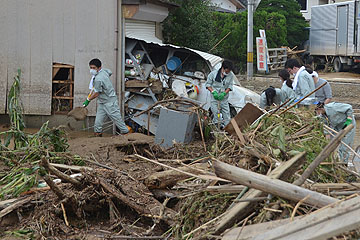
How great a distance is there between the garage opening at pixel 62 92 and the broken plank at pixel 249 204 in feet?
27.9

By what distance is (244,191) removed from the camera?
430 centimetres

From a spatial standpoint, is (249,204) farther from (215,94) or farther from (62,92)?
(62,92)

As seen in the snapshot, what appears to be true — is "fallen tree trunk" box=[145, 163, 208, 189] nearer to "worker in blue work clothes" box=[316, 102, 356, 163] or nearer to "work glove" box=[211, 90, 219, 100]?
"worker in blue work clothes" box=[316, 102, 356, 163]

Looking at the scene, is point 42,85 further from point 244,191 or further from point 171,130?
point 244,191

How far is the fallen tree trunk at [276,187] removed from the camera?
3777 millimetres

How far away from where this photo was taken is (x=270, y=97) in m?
9.23

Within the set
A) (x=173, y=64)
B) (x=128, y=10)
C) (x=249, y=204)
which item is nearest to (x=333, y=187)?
(x=249, y=204)

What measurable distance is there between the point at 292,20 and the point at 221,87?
19335 mm

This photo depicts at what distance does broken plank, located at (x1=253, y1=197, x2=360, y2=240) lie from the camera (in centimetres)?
331

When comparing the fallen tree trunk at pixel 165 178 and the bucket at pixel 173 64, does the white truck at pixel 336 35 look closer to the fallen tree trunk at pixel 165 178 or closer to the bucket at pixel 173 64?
the bucket at pixel 173 64

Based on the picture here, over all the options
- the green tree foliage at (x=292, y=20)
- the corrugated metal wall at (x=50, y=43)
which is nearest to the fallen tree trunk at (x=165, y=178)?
the corrugated metal wall at (x=50, y=43)

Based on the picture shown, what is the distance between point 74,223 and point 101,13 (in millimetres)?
7005

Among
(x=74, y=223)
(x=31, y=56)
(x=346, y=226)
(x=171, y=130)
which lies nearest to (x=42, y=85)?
(x=31, y=56)

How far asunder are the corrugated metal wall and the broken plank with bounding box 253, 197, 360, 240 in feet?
29.1
